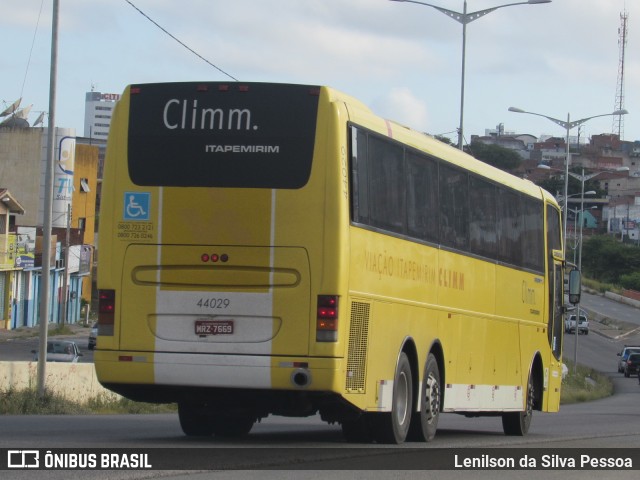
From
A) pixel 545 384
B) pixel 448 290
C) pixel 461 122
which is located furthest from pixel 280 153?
pixel 461 122

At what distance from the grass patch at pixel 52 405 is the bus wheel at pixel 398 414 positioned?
31.7 ft

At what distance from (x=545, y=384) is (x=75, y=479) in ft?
44.6

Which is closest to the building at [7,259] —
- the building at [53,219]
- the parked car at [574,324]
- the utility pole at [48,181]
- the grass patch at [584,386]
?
the building at [53,219]

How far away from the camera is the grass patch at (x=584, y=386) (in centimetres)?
4853

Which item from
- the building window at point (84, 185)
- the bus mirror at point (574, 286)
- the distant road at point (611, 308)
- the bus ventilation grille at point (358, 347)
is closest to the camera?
the bus ventilation grille at point (358, 347)

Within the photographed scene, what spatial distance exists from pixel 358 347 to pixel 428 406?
118 inches

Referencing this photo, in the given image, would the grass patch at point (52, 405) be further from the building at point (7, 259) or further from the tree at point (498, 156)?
the tree at point (498, 156)

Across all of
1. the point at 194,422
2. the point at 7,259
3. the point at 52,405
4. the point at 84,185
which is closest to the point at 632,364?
the point at 7,259

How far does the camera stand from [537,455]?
14.4 m

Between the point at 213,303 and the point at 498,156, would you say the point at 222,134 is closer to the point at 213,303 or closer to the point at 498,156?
the point at 213,303

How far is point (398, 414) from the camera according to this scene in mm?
14938

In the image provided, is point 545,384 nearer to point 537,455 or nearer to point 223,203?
point 537,455

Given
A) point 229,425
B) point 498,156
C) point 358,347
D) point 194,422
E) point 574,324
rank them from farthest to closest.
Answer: point 498,156 < point 574,324 < point 229,425 < point 194,422 < point 358,347

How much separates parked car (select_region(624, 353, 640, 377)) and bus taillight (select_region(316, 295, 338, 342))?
180 ft
